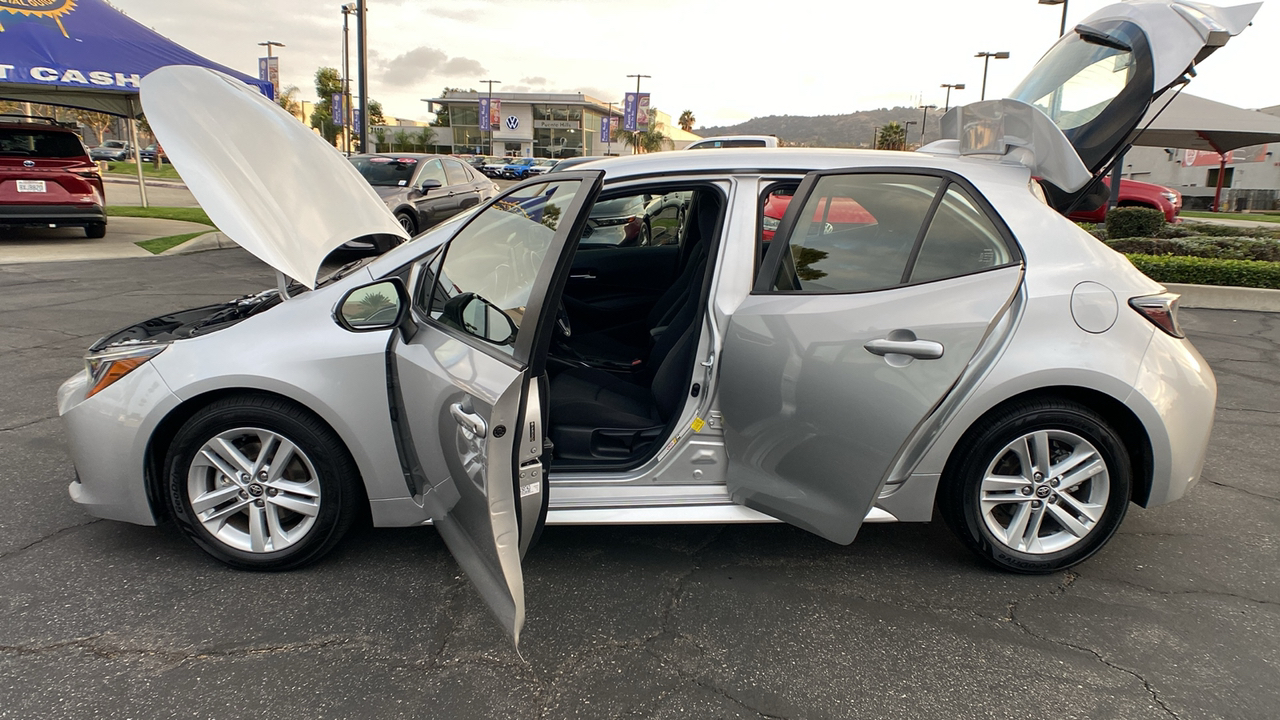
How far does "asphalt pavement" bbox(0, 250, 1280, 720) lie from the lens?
2.26 m

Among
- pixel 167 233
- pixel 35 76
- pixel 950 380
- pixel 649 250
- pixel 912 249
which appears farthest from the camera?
pixel 167 233

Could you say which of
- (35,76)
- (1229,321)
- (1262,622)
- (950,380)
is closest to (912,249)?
(950,380)

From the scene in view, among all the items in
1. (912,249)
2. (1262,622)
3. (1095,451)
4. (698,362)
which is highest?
(912,249)

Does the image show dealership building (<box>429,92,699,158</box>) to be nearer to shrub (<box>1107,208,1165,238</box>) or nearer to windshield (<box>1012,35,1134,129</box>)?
shrub (<box>1107,208,1165,238</box>)

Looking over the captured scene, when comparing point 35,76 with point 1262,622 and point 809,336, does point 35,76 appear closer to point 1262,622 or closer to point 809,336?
point 809,336

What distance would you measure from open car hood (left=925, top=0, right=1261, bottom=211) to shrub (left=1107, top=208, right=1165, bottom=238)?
1005 centimetres

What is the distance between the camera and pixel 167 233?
44.8ft

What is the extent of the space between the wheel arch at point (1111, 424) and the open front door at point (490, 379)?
1595mm

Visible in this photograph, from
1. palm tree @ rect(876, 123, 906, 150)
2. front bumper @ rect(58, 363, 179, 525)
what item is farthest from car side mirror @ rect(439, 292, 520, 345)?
palm tree @ rect(876, 123, 906, 150)

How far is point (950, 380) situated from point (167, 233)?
49.1 feet

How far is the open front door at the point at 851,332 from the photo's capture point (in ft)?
8.41

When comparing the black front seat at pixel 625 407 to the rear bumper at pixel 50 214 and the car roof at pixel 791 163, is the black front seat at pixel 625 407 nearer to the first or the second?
the car roof at pixel 791 163

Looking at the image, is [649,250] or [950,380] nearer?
[950,380]

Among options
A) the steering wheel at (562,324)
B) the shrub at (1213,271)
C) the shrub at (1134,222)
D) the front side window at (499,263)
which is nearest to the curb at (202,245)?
the steering wheel at (562,324)
